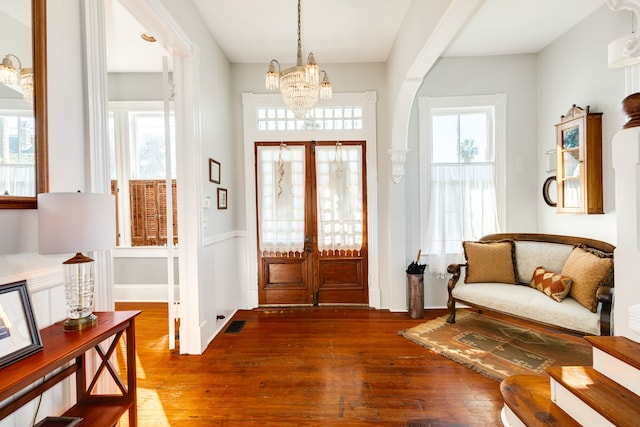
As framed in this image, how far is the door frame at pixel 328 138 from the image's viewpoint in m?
3.89

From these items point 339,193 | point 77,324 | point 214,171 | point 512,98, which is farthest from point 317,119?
point 77,324

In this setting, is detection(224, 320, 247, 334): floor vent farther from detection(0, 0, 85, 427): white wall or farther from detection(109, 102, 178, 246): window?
detection(0, 0, 85, 427): white wall

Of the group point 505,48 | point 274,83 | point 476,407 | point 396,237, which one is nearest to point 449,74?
point 505,48

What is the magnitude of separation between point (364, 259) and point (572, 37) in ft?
11.0

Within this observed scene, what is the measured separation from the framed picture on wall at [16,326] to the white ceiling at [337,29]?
9.00 ft

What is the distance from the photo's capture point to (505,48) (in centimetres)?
361

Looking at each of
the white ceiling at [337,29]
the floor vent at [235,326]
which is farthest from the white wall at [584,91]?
the floor vent at [235,326]

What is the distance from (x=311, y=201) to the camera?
3918mm

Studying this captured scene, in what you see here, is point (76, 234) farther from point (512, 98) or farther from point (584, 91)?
point (512, 98)

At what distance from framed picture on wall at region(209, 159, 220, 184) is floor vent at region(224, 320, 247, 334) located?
1.63 metres

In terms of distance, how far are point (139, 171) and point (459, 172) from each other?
14.1 ft

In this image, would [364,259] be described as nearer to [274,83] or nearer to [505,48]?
[274,83]

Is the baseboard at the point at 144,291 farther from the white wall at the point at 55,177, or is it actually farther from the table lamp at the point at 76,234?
the table lamp at the point at 76,234

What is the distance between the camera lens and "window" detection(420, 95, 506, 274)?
3.77 m
